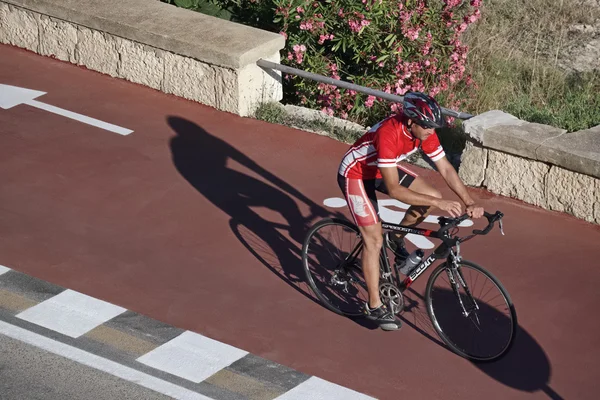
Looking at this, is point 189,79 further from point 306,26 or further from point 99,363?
point 99,363

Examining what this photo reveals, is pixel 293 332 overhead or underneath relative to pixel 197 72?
underneath

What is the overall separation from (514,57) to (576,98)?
6.31 feet

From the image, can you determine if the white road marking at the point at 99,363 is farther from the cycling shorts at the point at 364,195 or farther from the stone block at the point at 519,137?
the stone block at the point at 519,137

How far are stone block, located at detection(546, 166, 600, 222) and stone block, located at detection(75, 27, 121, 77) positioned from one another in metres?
5.34

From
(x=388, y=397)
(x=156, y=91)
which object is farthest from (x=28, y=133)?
(x=388, y=397)

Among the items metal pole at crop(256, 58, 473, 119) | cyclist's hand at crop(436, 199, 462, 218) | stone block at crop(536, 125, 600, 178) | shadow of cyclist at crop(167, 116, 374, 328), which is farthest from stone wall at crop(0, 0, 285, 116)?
cyclist's hand at crop(436, 199, 462, 218)

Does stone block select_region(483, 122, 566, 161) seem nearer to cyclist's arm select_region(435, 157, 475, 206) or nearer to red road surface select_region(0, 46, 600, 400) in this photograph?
red road surface select_region(0, 46, 600, 400)

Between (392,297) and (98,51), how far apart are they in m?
5.85

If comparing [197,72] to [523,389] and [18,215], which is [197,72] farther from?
[523,389]

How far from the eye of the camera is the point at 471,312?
750 cm

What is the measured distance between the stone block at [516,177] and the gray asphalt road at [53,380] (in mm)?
4327

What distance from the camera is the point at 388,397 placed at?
6895mm

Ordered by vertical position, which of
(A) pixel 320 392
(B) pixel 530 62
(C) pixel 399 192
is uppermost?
(C) pixel 399 192

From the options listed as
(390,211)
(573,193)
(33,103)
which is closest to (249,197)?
(390,211)
